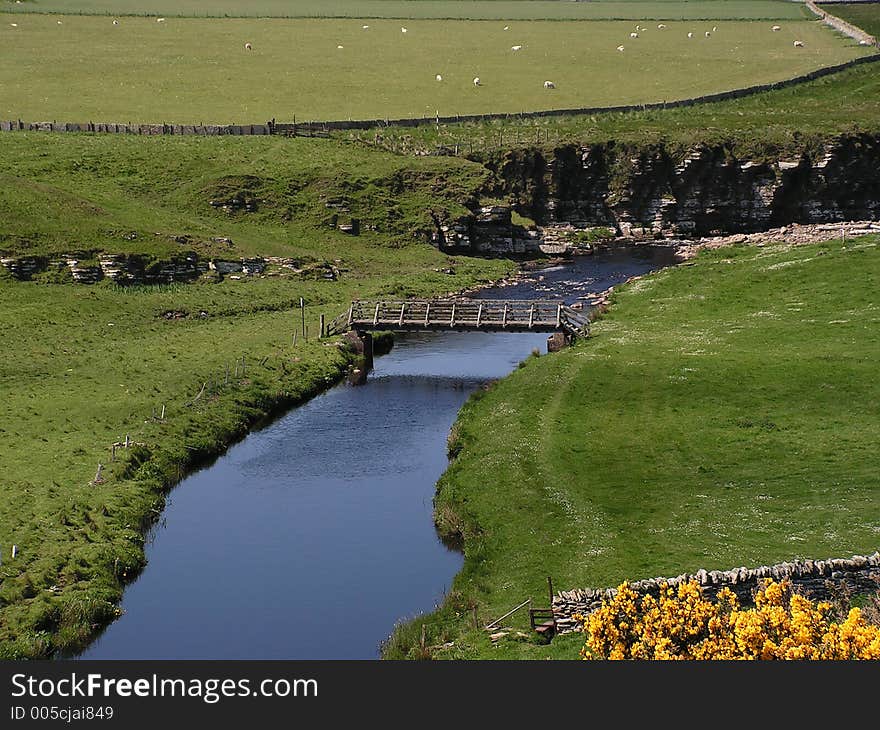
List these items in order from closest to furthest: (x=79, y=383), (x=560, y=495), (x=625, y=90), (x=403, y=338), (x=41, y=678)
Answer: (x=41, y=678)
(x=560, y=495)
(x=79, y=383)
(x=403, y=338)
(x=625, y=90)

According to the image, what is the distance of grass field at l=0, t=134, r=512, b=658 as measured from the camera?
49969mm

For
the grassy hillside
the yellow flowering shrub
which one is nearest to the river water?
the yellow flowering shrub

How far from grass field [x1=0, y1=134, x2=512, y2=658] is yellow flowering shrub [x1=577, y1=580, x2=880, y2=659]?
58.7 feet

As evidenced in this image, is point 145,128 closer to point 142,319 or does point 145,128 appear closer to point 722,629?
point 142,319

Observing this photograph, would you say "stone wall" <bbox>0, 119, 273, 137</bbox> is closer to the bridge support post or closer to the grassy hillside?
the grassy hillside

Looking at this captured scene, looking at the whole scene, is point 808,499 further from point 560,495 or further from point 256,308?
point 256,308

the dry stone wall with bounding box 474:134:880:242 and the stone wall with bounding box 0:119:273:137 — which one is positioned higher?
the stone wall with bounding box 0:119:273:137

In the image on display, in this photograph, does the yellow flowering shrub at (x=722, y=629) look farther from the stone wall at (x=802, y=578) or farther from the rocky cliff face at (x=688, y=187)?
the rocky cliff face at (x=688, y=187)

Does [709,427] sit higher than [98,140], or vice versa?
[98,140]

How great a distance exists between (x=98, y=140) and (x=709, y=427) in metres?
89.0

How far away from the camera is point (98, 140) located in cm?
13300

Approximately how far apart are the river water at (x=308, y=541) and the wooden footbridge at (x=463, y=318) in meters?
3.56

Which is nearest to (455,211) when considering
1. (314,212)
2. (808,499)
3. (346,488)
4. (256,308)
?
(314,212)

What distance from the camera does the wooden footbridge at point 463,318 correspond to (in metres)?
80.1
